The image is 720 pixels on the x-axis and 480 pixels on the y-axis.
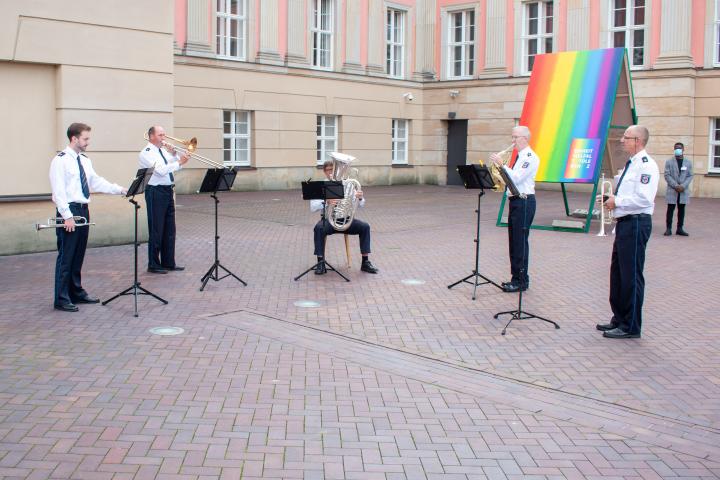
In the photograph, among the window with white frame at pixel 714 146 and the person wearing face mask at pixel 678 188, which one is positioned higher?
the window with white frame at pixel 714 146

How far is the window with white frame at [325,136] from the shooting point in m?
28.5

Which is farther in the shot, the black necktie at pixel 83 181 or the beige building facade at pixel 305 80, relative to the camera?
the beige building facade at pixel 305 80

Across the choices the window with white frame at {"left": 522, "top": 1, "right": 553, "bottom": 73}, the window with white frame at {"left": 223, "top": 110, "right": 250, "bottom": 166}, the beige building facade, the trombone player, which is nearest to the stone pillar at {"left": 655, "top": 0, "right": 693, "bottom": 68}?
the beige building facade

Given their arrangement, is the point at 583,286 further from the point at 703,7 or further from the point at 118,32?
the point at 703,7

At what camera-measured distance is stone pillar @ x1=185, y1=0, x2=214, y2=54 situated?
2369cm

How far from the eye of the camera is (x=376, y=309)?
876 centimetres

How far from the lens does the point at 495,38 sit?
30094mm

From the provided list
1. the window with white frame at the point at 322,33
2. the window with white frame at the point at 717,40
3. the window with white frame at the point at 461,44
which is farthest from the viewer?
the window with white frame at the point at 461,44

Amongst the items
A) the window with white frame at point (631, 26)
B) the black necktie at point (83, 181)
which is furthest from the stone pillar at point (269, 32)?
the black necktie at point (83, 181)

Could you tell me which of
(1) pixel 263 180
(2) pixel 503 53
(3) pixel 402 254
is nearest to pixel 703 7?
(2) pixel 503 53

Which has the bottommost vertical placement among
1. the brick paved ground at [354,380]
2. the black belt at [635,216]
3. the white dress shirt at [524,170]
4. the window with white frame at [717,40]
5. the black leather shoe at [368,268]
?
the brick paved ground at [354,380]

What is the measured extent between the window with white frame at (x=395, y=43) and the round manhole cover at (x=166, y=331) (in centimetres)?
2473

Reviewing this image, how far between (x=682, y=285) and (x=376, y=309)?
4.34 m

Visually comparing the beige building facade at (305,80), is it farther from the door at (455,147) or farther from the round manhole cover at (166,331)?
the round manhole cover at (166,331)
